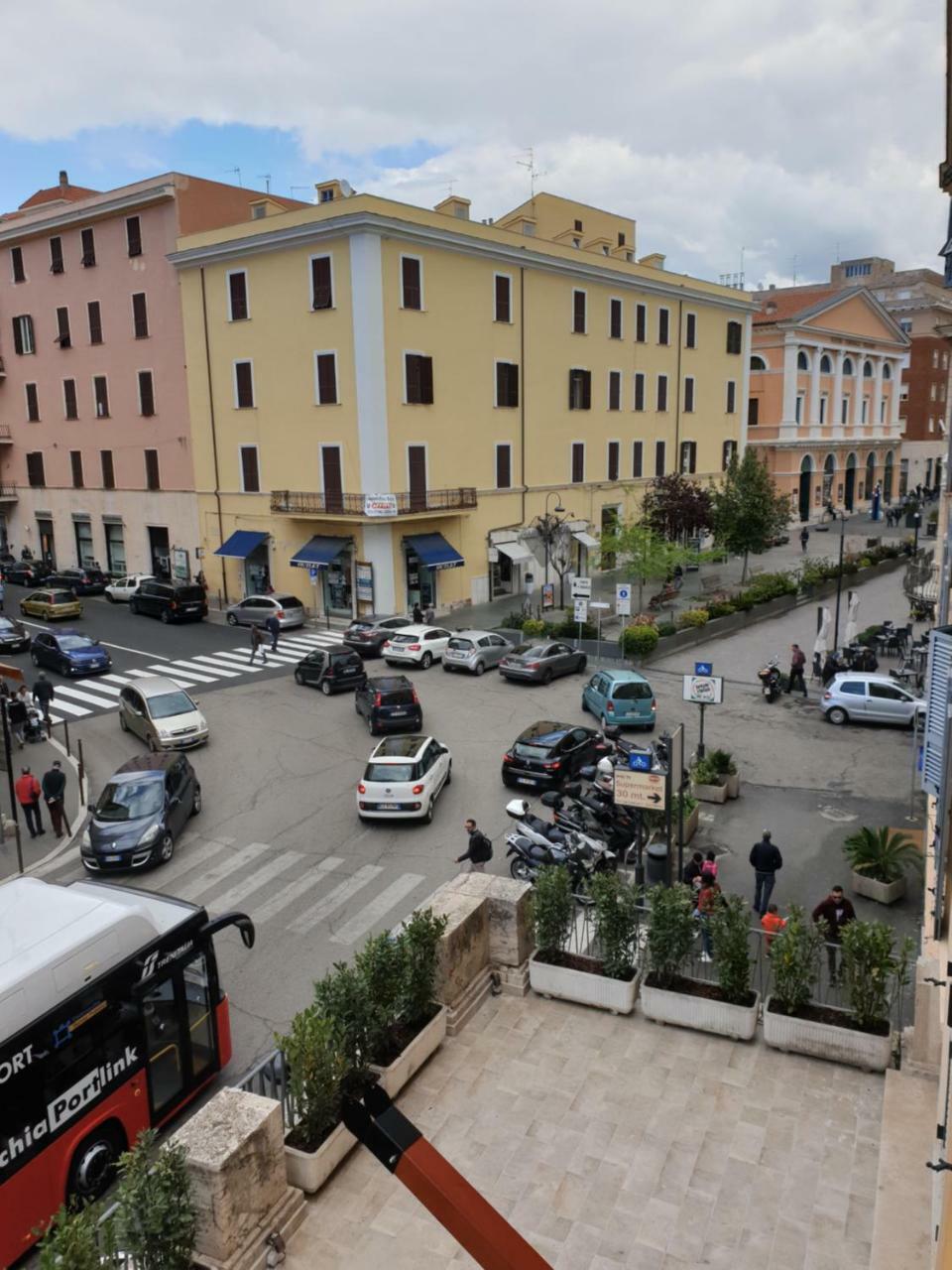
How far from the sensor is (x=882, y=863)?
15.4 m

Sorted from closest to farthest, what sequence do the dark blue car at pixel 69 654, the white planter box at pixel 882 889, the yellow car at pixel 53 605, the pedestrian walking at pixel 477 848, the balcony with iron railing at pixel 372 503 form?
1. the white planter box at pixel 882 889
2. the pedestrian walking at pixel 477 848
3. the dark blue car at pixel 69 654
4. the balcony with iron railing at pixel 372 503
5. the yellow car at pixel 53 605

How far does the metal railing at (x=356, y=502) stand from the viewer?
36438mm

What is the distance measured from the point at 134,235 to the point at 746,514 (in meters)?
29.2

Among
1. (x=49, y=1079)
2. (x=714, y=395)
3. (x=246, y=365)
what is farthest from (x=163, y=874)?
(x=714, y=395)

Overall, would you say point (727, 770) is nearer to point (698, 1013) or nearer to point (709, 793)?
point (709, 793)

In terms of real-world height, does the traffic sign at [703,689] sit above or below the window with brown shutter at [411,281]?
below

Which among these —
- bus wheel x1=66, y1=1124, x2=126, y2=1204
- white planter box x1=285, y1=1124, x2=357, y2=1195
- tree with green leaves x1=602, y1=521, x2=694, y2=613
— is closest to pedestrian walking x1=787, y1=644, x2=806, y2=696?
tree with green leaves x1=602, y1=521, x2=694, y2=613

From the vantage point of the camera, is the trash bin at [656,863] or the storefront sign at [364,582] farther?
the storefront sign at [364,582]

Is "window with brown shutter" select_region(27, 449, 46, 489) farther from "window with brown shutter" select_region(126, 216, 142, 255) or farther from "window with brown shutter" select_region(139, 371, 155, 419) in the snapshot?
"window with brown shutter" select_region(126, 216, 142, 255)

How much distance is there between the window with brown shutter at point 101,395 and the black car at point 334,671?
24.4m

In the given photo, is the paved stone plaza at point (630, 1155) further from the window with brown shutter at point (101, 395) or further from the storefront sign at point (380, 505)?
the window with brown shutter at point (101, 395)

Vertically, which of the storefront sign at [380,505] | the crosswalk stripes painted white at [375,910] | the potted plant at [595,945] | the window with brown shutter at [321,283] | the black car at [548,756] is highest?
the window with brown shutter at [321,283]

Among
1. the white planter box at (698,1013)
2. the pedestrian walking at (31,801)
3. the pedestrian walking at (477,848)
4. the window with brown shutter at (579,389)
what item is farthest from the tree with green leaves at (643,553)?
the white planter box at (698,1013)

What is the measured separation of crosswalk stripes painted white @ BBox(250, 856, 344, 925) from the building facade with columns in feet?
173
